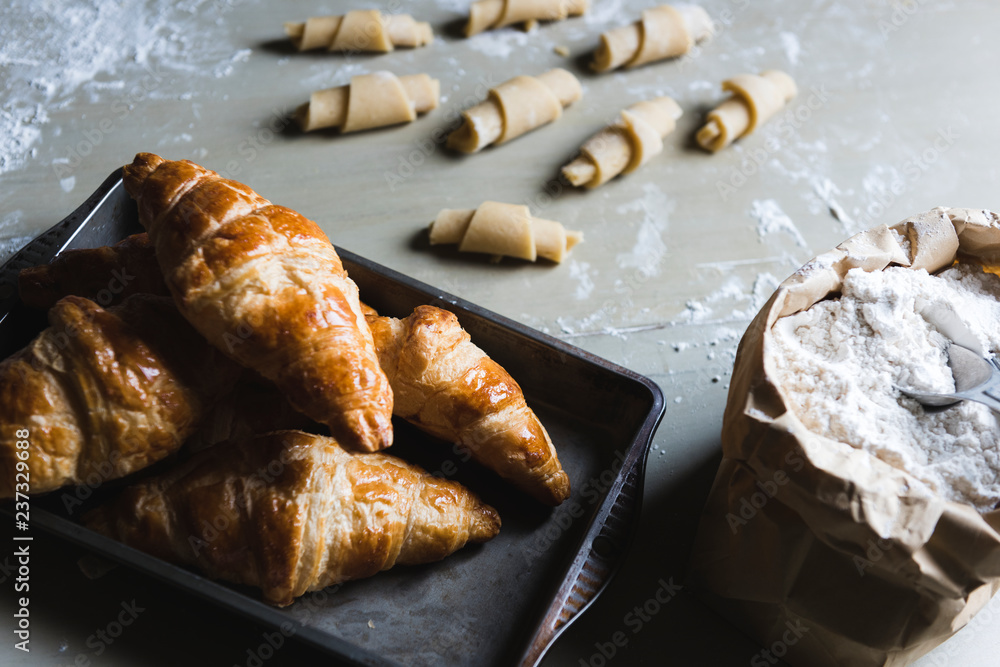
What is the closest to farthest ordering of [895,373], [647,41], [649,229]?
[895,373] < [649,229] < [647,41]

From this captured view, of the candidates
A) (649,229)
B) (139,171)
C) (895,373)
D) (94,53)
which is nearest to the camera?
(895,373)

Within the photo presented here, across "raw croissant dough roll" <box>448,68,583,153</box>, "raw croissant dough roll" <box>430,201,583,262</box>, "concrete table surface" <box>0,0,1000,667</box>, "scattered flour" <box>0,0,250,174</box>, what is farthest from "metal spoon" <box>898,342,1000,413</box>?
"scattered flour" <box>0,0,250,174</box>

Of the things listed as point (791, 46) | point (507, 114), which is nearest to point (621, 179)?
point (507, 114)

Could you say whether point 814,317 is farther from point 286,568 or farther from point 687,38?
point 687,38

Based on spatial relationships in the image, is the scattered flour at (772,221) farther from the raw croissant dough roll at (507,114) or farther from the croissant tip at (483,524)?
the croissant tip at (483,524)

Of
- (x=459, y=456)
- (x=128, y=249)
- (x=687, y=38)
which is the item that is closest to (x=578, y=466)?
(x=459, y=456)

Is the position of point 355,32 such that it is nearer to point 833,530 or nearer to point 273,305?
point 273,305
